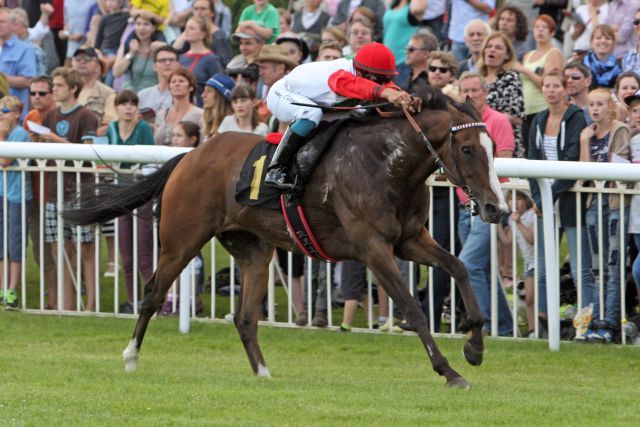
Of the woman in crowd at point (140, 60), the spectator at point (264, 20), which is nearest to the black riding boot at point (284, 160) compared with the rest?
the spectator at point (264, 20)

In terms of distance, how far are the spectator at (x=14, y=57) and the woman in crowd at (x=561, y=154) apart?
23.0 feet

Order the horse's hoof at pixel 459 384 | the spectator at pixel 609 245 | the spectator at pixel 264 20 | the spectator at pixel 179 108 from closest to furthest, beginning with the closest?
the horse's hoof at pixel 459 384
the spectator at pixel 609 245
the spectator at pixel 179 108
the spectator at pixel 264 20

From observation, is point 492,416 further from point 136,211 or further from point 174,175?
point 136,211

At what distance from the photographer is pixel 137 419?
6934 mm

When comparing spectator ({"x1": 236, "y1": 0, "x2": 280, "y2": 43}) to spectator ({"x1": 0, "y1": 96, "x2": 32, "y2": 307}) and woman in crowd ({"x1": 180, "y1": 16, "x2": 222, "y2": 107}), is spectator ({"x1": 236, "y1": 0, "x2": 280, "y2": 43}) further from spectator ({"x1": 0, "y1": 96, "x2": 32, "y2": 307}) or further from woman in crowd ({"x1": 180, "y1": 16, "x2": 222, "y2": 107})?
spectator ({"x1": 0, "y1": 96, "x2": 32, "y2": 307})

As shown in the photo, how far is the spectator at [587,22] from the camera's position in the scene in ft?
46.0

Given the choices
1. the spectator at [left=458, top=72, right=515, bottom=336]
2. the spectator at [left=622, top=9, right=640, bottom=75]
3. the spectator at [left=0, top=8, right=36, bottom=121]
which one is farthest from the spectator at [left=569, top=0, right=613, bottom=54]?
the spectator at [left=0, top=8, right=36, bottom=121]

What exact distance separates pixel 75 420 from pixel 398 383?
230 centimetres

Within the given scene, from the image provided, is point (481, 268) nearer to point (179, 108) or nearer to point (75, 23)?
point (179, 108)

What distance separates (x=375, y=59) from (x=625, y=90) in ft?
10.4

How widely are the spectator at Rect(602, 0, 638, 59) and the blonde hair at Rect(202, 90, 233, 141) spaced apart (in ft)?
12.7

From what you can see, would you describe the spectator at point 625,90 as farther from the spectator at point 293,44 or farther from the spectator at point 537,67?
the spectator at point 293,44

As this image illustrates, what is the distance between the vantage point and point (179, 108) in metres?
12.7

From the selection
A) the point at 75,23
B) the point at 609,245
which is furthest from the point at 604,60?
the point at 75,23
